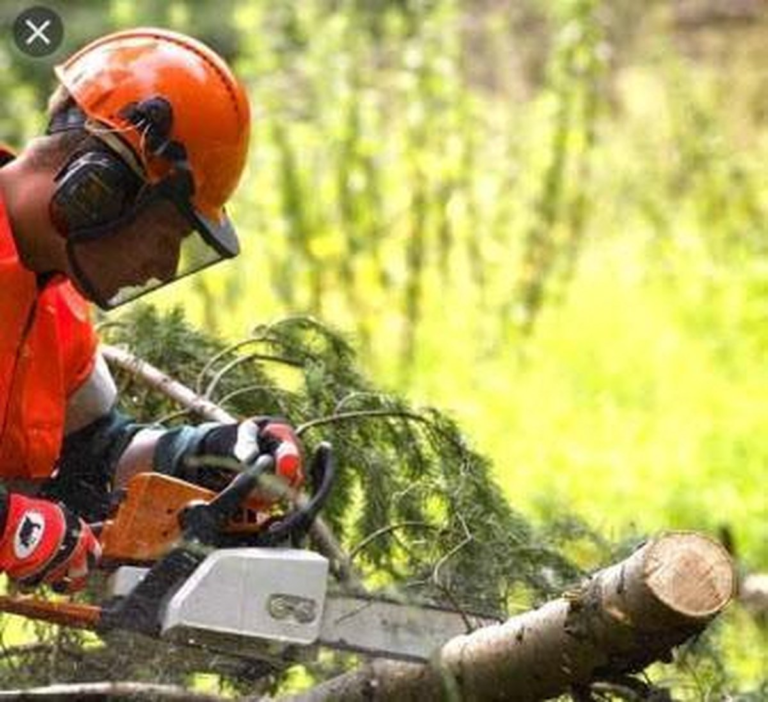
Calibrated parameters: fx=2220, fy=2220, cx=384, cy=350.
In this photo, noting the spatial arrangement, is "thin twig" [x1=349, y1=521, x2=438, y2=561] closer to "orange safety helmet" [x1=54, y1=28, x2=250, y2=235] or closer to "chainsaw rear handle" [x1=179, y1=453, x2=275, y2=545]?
"chainsaw rear handle" [x1=179, y1=453, x2=275, y2=545]

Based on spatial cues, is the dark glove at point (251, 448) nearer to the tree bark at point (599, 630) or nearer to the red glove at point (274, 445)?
the red glove at point (274, 445)

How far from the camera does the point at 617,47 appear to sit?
1338 cm

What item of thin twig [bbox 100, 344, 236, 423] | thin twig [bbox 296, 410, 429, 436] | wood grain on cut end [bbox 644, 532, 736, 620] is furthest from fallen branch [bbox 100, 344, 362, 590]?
wood grain on cut end [bbox 644, 532, 736, 620]

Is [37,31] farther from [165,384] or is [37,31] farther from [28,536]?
[28,536]

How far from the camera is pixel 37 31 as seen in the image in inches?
174

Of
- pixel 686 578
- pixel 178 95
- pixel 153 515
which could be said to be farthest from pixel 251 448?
pixel 686 578

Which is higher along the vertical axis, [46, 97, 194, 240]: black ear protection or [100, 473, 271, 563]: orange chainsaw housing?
[46, 97, 194, 240]: black ear protection

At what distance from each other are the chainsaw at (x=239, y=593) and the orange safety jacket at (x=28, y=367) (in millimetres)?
277

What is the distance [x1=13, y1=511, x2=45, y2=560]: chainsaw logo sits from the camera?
145 inches

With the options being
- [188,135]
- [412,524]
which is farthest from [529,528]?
[188,135]

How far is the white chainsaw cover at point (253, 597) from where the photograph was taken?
141 inches

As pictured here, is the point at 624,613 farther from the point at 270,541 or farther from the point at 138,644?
the point at 138,644

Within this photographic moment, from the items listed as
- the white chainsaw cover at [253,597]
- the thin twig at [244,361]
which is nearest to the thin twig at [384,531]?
the white chainsaw cover at [253,597]

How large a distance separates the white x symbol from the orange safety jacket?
1.39 ft
